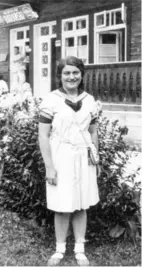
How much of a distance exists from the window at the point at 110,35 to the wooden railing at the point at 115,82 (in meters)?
1.62

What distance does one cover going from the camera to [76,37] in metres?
15.6

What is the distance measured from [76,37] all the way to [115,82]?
4.71m

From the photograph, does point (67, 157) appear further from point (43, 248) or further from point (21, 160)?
point (43, 248)

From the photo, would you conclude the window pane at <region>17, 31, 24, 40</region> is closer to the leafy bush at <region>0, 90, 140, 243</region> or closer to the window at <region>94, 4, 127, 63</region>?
the window at <region>94, 4, 127, 63</region>

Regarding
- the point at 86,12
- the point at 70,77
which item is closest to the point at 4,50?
the point at 86,12

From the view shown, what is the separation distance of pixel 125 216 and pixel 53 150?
112 centimetres

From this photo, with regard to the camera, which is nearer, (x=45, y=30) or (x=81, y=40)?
(x=81, y=40)

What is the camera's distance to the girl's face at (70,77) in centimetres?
406

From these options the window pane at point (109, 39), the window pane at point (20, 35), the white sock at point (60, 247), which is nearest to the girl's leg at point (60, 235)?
the white sock at point (60, 247)

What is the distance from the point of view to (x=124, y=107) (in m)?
10.8

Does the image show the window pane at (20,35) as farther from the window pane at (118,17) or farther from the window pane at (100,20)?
the window pane at (118,17)

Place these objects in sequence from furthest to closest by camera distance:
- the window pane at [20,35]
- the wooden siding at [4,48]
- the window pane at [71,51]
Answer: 1. the wooden siding at [4,48]
2. the window pane at [20,35]
3. the window pane at [71,51]

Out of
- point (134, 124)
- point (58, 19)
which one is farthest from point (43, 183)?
point (58, 19)

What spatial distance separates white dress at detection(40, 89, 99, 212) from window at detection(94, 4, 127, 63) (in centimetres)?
939
